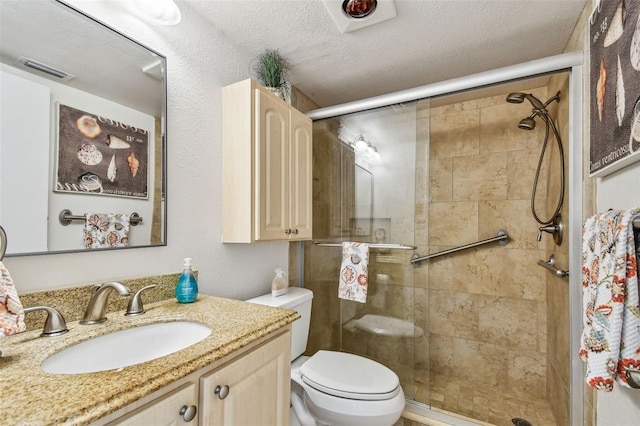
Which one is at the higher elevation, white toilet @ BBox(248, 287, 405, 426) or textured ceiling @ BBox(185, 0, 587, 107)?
textured ceiling @ BBox(185, 0, 587, 107)

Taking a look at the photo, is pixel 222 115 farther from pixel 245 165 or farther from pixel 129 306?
pixel 129 306

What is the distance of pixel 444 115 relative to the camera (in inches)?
96.3

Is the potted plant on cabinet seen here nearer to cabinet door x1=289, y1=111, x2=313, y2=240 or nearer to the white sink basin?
cabinet door x1=289, y1=111, x2=313, y2=240

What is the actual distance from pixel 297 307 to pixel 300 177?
77 centimetres

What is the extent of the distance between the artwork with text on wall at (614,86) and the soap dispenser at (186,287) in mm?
1522

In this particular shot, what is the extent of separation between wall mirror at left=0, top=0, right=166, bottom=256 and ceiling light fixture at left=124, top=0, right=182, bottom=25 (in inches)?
4.5

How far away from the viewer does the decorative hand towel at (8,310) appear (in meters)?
0.61

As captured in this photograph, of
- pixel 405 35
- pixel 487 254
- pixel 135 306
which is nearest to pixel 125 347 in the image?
pixel 135 306

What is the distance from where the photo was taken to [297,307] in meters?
1.63

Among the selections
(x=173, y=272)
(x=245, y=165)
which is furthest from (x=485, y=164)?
(x=173, y=272)

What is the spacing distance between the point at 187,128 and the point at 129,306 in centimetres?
79

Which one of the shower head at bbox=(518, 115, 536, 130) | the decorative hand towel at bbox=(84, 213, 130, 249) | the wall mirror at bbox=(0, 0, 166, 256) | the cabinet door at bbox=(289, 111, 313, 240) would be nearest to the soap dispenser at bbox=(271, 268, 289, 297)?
the cabinet door at bbox=(289, 111, 313, 240)

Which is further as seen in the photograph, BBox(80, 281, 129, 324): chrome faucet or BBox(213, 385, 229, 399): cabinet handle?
BBox(80, 281, 129, 324): chrome faucet

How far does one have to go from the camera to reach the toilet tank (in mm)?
1550
